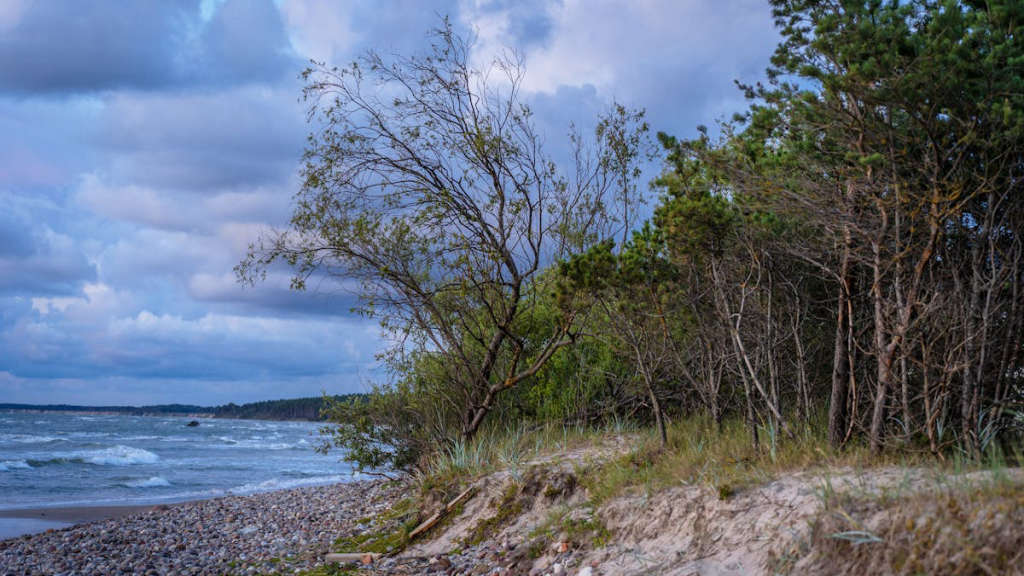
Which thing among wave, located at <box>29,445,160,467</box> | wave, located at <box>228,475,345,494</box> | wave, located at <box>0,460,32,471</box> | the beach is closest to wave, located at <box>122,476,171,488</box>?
wave, located at <box>228,475,345,494</box>

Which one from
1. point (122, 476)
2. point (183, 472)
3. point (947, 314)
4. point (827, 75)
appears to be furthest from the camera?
point (183, 472)

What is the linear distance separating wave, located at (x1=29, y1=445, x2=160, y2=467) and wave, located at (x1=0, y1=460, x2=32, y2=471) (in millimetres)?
369

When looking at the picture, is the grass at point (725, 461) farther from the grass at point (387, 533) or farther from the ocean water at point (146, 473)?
the ocean water at point (146, 473)

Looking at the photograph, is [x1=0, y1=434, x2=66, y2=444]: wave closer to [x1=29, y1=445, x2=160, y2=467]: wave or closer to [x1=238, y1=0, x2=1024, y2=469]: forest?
[x1=29, y1=445, x2=160, y2=467]: wave

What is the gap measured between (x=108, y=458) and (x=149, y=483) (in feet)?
35.1

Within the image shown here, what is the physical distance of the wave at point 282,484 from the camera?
66.8 feet

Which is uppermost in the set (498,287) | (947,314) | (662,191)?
(662,191)

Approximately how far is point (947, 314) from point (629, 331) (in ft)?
11.4

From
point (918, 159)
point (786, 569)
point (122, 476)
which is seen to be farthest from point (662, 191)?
point (122, 476)

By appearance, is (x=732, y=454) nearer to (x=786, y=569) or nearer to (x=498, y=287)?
(x=786, y=569)

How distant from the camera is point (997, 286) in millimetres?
6523

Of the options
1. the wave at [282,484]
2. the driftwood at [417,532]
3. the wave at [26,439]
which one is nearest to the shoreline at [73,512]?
the wave at [282,484]

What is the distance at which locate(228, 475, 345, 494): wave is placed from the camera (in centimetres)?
2036

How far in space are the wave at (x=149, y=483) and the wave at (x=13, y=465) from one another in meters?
7.64
